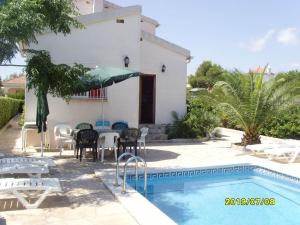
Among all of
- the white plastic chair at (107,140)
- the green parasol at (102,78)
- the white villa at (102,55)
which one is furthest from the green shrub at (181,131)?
the green parasol at (102,78)

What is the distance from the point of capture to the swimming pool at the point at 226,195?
9.24 meters

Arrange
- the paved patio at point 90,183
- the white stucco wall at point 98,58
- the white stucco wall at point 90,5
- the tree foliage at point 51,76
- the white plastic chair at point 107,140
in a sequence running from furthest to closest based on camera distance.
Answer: the white stucco wall at point 90,5
the white stucco wall at point 98,58
the white plastic chair at point 107,140
the tree foliage at point 51,76
the paved patio at point 90,183

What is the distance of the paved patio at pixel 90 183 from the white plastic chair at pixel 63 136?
0.51 meters

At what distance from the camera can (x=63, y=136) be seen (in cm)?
1478

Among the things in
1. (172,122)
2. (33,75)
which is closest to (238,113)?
(172,122)

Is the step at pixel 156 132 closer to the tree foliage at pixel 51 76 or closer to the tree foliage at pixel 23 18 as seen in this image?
the tree foliage at pixel 51 76

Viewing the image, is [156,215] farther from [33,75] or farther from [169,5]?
[169,5]

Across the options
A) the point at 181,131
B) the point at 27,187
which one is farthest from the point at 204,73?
the point at 27,187

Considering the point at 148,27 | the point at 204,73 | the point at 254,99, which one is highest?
the point at 204,73

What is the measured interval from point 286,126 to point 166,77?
818cm

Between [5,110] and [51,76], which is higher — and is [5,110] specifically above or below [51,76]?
below

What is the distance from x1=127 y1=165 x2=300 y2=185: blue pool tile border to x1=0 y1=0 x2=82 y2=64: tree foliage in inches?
214

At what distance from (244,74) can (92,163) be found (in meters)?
9.79

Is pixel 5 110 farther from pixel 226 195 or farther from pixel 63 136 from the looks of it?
pixel 226 195
